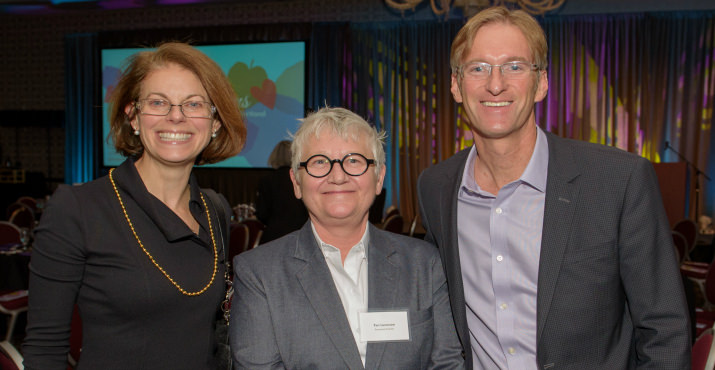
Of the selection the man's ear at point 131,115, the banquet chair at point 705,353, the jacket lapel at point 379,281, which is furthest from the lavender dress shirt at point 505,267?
the man's ear at point 131,115

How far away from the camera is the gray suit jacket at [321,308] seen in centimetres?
155

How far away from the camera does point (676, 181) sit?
844cm

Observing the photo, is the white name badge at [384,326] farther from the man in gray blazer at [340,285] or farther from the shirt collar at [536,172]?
the shirt collar at [536,172]

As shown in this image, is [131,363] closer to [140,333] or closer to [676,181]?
[140,333]

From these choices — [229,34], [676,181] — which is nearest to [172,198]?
[676,181]

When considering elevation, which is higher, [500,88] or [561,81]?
[561,81]

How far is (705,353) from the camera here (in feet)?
6.16

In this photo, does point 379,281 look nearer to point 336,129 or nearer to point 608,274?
point 336,129

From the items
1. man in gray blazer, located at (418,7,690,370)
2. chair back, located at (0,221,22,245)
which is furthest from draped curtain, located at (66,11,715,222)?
man in gray blazer, located at (418,7,690,370)

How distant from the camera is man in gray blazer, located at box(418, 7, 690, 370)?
5.09 feet

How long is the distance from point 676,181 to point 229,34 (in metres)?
9.41

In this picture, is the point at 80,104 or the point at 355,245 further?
the point at 80,104

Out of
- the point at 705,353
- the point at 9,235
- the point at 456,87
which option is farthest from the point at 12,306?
the point at 705,353

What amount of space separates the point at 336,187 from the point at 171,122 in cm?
61
